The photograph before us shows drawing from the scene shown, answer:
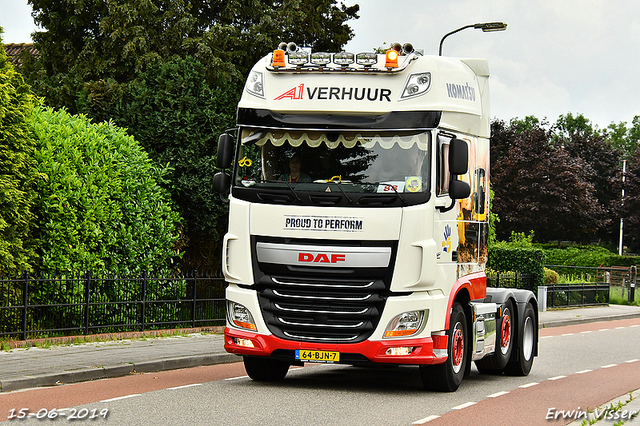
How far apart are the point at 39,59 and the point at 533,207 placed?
1633 inches

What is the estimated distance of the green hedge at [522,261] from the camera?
108 feet

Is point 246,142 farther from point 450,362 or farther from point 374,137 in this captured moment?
point 450,362

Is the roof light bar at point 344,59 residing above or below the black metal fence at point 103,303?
above

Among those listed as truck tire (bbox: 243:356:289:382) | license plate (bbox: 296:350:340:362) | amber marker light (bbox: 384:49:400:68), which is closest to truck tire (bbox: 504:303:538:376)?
truck tire (bbox: 243:356:289:382)

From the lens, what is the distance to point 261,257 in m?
10.6

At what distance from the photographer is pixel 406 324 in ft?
33.9

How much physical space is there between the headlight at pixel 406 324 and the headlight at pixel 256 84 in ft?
10.2

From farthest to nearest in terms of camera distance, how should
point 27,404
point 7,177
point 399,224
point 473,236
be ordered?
point 7,177 → point 473,236 → point 399,224 → point 27,404

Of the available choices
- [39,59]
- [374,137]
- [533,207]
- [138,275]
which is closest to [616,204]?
[533,207]

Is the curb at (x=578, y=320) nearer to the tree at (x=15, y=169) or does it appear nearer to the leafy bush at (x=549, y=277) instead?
the leafy bush at (x=549, y=277)

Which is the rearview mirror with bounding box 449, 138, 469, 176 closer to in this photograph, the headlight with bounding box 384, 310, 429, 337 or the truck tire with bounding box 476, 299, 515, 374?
the headlight with bounding box 384, 310, 429, 337

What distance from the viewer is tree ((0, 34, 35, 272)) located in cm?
1452

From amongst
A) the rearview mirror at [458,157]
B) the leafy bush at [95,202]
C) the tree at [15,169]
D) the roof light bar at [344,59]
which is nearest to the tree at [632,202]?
the leafy bush at [95,202]

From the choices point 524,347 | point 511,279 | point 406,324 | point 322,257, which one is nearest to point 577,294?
point 511,279
